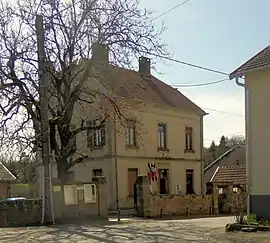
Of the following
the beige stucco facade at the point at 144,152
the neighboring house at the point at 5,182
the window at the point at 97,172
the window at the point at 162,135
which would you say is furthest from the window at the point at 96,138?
the neighboring house at the point at 5,182

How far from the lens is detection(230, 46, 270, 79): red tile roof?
1872 centimetres

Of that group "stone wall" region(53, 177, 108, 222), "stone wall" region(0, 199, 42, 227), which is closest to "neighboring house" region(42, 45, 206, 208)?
"stone wall" region(53, 177, 108, 222)

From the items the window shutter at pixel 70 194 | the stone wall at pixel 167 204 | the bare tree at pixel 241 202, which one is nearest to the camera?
the bare tree at pixel 241 202

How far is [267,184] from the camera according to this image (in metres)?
18.8

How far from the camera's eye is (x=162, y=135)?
136ft

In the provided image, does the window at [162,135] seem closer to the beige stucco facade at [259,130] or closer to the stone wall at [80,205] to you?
the stone wall at [80,205]

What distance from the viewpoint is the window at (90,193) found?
2477cm

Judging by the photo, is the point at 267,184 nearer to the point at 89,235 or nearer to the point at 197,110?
the point at 89,235

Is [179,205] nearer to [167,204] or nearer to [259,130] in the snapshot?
[167,204]

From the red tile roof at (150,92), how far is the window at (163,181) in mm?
5424

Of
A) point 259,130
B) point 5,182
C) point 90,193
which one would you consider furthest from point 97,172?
point 259,130

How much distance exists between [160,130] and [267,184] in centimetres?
2261

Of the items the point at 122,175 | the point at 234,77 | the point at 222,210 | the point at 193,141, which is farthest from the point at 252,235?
the point at 193,141

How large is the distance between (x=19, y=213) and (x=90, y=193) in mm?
3633
